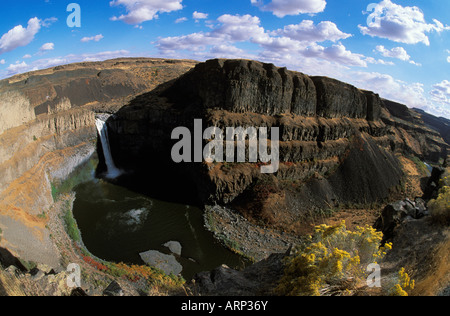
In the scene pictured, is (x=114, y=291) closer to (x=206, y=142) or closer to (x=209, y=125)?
(x=206, y=142)

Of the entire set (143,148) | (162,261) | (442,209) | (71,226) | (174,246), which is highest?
(143,148)

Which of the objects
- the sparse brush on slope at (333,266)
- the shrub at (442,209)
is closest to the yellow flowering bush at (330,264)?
the sparse brush on slope at (333,266)

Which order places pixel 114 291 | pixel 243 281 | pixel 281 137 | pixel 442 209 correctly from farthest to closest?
pixel 281 137 → pixel 442 209 → pixel 243 281 → pixel 114 291

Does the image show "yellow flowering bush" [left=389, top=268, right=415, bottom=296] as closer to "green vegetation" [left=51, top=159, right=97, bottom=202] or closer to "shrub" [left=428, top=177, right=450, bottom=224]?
"shrub" [left=428, top=177, right=450, bottom=224]

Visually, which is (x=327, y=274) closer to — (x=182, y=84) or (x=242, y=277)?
(x=242, y=277)

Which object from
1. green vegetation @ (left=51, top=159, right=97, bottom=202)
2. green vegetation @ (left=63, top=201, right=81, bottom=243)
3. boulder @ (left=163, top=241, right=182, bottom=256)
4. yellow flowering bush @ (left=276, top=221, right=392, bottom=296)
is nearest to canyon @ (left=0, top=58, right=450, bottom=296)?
green vegetation @ (left=51, top=159, right=97, bottom=202)

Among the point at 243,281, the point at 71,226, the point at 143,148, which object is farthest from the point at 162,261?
the point at 143,148
